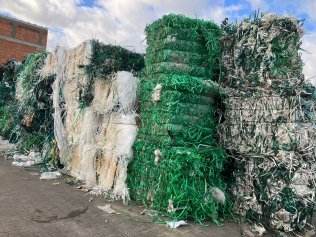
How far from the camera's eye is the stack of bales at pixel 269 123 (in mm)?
4137

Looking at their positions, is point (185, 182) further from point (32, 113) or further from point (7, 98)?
point (7, 98)

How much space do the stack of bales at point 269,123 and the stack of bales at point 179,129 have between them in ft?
0.86

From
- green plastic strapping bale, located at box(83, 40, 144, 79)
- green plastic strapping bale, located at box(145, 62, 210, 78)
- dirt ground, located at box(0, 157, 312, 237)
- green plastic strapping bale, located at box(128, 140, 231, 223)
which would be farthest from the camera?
green plastic strapping bale, located at box(83, 40, 144, 79)

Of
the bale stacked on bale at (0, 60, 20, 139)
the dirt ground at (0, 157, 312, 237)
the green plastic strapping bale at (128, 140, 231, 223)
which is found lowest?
the dirt ground at (0, 157, 312, 237)

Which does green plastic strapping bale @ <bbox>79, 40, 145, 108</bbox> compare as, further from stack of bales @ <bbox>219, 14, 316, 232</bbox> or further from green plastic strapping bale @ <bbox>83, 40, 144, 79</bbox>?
stack of bales @ <bbox>219, 14, 316, 232</bbox>

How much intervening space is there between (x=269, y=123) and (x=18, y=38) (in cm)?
2357

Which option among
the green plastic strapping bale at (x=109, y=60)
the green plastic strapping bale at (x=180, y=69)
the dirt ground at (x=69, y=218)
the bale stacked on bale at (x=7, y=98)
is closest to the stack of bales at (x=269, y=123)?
the green plastic strapping bale at (x=180, y=69)

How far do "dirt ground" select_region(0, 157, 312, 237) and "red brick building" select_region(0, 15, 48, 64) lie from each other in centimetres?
1990

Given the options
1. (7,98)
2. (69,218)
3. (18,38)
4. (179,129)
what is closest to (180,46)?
(179,129)

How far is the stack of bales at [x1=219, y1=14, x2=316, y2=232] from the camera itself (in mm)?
4137

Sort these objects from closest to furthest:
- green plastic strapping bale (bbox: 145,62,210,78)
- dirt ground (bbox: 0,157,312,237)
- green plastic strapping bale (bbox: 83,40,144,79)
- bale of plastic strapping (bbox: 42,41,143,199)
A: dirt ground (bbox: 0,157,312,237)
green plastic strapping bale (bbox: 145,62,210,78)
bale of plastic strapping (bbox: 42,41,143,199)
green plastic strapping bale (bbox: 83,40,144,79)

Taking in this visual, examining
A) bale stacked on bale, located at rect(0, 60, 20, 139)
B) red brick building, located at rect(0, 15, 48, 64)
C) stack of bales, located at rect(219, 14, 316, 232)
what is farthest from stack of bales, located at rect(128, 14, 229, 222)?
red brick building, located at rect(0, 15, 48, 64)

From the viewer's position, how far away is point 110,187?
522cm

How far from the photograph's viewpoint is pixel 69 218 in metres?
4.09
